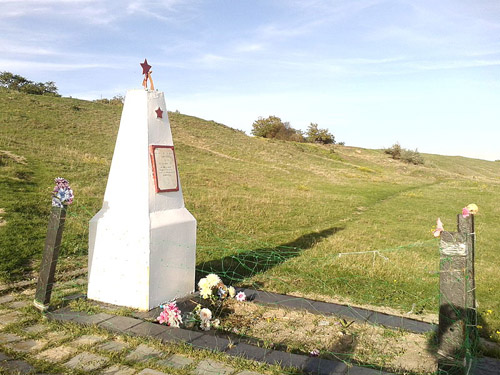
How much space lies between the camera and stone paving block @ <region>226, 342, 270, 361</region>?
3775 millimetres

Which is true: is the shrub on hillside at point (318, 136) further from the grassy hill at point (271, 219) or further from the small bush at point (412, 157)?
the grassy hill at point (271, 219)

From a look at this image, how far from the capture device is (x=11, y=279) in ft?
19.8

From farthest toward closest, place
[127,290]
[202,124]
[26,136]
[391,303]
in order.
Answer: [202,124], [26,136], [391,303], [127,290]

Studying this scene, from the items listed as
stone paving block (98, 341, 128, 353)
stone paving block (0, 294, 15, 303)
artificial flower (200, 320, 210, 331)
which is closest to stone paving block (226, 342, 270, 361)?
artificial flower (200, 320, 210, 331)

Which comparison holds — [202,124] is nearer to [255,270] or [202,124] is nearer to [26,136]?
[26,136]

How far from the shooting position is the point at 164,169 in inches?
206

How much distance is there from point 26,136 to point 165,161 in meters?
20.7

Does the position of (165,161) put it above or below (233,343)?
above

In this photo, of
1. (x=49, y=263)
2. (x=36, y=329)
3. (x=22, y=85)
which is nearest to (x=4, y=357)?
(x=36, y=329)

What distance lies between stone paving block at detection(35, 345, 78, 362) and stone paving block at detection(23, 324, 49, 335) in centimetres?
47

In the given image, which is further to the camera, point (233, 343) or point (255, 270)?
point (255, 270)

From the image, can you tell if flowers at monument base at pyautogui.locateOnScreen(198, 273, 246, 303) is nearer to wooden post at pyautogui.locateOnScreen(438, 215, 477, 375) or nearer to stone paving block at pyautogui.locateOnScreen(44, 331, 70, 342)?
stone paving block at pyautogui.locateOnScreen(44, 331, 70, 342)

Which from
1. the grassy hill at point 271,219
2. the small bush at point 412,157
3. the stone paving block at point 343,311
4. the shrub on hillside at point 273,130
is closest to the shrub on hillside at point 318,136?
the shrub on hillside at point 273,130

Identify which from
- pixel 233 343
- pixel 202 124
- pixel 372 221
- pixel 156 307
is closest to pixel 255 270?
pixel 156 307
